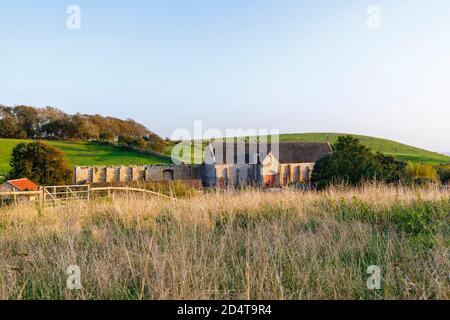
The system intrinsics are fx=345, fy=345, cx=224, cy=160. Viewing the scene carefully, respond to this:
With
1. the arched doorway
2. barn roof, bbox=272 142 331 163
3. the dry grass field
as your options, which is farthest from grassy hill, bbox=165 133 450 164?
the dry grass field

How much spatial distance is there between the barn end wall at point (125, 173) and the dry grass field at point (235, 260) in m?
44.6

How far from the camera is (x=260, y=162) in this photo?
176 ft

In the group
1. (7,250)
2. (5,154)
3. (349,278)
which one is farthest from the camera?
(5,154)

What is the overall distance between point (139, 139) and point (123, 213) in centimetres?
6743

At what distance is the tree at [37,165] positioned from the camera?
3428 centimetres

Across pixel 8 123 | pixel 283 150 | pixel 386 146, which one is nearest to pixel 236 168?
pixel 283 150

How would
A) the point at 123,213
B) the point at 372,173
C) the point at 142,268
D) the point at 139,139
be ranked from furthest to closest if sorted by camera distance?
the point at 139,139 → the point at 372,173 → the point at 123,213 → the point at 142,268

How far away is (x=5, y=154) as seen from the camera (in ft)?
183

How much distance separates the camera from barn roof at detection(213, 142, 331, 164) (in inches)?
2151

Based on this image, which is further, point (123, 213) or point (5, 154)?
point (5, 154)

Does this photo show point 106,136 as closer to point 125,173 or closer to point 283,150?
point 125,173

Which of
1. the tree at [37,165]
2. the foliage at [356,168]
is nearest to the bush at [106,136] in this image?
the tree at [37,165]
